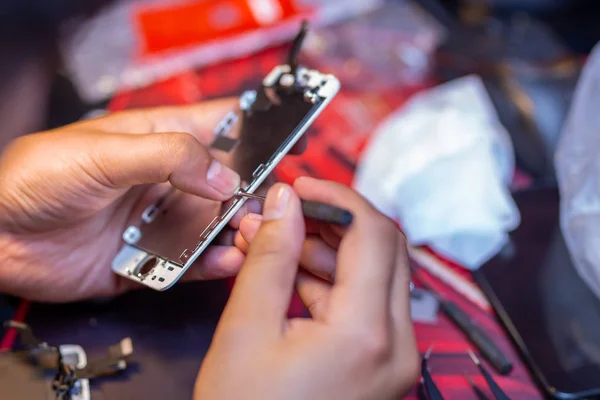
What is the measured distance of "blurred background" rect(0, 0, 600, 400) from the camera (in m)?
0.64

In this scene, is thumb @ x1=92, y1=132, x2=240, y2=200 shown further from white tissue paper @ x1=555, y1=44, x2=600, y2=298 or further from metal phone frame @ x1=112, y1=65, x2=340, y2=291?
white tissue paper @ x1=555, y1=44, x2=600, y2=298

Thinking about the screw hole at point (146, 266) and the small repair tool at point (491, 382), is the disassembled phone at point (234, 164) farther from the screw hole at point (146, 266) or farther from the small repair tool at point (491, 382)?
the small repair tool at point (491, 382)

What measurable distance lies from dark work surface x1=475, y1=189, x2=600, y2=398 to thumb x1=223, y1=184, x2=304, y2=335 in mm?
342

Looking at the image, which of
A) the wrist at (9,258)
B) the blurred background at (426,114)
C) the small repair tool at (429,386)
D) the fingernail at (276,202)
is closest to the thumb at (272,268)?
the fingernail at (276,202)

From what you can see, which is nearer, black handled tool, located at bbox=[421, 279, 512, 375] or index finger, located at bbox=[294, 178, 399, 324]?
index finger, located at bbox=[294, 178, 399, 324]

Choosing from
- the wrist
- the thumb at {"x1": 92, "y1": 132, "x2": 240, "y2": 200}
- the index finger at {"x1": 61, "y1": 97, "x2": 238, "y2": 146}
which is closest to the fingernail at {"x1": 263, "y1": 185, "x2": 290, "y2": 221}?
the thumb at {"x1": 92, "y1": 132, "x2": 240, "y2": 200}

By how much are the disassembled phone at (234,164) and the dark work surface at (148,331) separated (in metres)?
0.06

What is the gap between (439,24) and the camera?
1057 mm

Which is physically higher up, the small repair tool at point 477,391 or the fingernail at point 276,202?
the fingernail at point 276,202

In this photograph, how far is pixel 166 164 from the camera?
0.54 metres

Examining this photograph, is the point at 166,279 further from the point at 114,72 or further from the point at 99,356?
the point at 114,72

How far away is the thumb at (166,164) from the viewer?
541 mm

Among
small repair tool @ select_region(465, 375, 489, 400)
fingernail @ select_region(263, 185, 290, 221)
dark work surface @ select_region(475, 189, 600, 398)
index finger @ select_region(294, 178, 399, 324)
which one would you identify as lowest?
dark work surface @ select_region(475, 189, 600, 398)

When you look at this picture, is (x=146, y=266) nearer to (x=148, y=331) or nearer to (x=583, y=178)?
(x=148, y=331)
